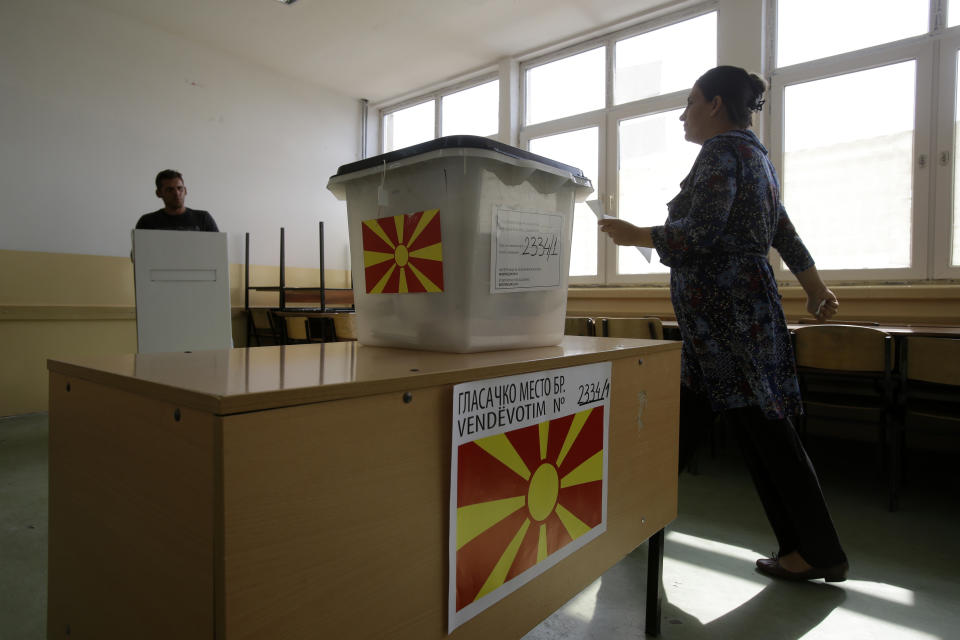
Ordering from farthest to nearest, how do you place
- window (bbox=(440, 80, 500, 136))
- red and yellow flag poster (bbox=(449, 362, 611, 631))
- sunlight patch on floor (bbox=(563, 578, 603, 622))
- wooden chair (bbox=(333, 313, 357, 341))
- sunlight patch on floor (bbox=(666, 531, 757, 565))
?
window (bbox=(440, 80, 500, 136)) < wooden chair (bbox=(333, 313, 357, 341)) < sunlight patch on floor (bbox=(666, 531, 757, 565)) < sunlight patch on floor (bbox=(563, 578, 603, 622)) < red and yellow flag poster (bbox=(449, 362, 611, 631))

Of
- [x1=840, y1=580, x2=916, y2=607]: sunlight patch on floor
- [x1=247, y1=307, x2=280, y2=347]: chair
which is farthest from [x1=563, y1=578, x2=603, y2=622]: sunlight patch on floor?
[x1=247, y1=307, x2=280, y2=347]: chair

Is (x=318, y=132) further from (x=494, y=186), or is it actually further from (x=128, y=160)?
(x=494, y=186)

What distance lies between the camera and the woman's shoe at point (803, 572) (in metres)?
1.41

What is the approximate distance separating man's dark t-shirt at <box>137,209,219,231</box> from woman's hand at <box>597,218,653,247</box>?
2.78 m

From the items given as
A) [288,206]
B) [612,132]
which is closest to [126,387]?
[612,132]

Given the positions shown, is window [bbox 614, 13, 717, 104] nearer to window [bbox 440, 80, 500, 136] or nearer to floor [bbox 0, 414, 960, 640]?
window [bbox 440, 80, 500, 136]

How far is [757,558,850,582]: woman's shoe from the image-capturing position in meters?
1.41

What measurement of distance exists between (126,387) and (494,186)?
22.2 inches

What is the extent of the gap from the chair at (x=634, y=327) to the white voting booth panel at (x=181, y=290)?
1871 millimetres

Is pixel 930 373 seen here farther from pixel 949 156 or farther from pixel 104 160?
pixel 104 160

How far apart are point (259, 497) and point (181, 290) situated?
2414mm

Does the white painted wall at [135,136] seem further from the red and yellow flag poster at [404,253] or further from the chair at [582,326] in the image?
the red and yellow flag poster at [404,253]

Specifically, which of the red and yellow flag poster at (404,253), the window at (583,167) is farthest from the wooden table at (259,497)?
the window at (583,167)

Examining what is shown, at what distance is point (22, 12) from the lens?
3.79 meters
